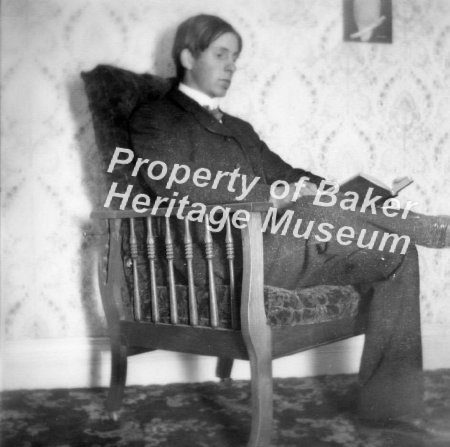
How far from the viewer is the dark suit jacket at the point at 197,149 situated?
1387 mm

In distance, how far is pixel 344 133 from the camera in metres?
2.09

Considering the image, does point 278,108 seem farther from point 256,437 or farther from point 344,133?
point 256,437

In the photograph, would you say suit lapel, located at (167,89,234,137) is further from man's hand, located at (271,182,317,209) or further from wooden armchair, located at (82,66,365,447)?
man's hand, located at (271,182,317,209)

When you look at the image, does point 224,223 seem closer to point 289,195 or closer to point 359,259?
point 289,195

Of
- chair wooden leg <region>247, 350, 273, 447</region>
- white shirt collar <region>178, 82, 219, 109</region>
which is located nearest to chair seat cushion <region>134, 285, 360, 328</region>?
chair wooden leg <region>247, 350, 273, 447</region>

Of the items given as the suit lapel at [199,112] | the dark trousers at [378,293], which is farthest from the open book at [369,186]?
the suit lapel at [199,112]

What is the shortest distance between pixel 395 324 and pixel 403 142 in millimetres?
937

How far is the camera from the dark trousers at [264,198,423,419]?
53.9 inches

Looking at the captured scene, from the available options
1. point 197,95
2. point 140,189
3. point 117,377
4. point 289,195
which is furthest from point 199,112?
point 117,377

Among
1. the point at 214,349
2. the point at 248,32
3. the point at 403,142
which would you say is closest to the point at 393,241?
the point at 214,349

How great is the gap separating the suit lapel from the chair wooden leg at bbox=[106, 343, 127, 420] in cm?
75

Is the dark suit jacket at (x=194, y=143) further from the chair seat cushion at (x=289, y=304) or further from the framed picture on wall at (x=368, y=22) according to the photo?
the framed picture on wall at (x=368, y=22)

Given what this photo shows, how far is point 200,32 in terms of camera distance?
5.66ft

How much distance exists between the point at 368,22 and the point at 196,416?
1.56m
